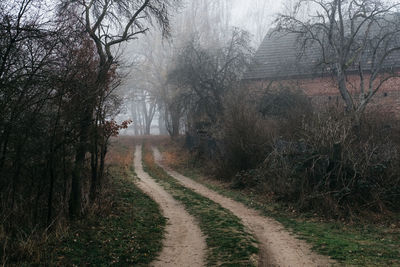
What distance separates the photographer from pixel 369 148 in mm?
11672

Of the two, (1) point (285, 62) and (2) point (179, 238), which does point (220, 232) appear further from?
(1) point (285, 62)

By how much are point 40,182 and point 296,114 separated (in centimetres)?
1141

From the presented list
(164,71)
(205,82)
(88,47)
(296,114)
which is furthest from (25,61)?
(164,71)

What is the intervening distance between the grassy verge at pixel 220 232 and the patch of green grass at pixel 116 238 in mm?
1106

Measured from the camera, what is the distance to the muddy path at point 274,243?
675 cm

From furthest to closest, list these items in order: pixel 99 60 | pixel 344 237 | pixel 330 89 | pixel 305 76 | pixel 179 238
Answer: pixel 305 76, pixel 330 89, pixel 99 60, pixel 344 237, pixel 179 238

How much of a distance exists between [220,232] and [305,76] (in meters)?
19.0

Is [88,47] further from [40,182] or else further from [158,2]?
[158,2]

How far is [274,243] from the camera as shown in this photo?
7969 millimetres

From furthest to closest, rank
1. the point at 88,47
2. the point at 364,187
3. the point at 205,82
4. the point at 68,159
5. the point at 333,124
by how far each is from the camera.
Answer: the point at 205,82, the point at 333,124, the point at 364,187, the point at 88,47, the point at 68,159

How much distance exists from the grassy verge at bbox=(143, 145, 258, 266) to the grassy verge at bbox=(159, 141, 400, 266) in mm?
1344

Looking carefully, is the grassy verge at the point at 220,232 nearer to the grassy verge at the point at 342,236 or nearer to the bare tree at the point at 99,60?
the grassy verge at the point at 342,236

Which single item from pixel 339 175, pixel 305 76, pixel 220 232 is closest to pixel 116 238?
pixel 220 232

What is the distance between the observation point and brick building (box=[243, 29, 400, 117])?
23.2m
